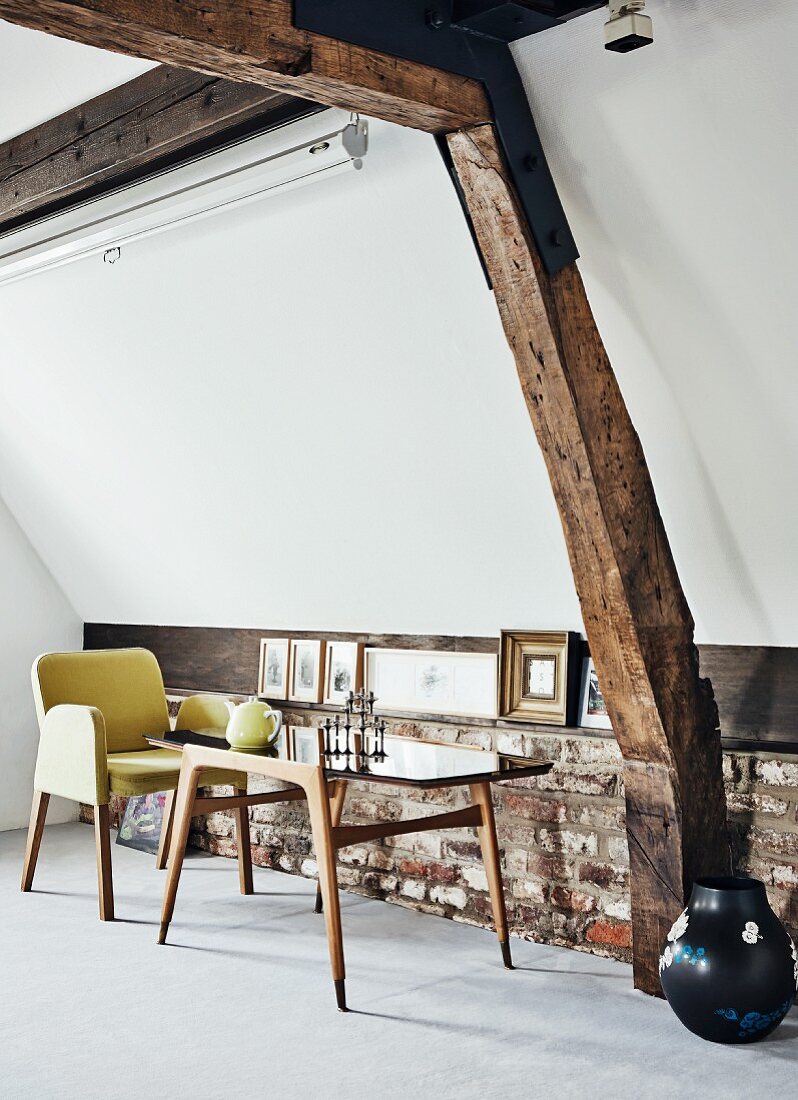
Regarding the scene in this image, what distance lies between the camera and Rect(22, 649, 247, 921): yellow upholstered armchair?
4.19 meters

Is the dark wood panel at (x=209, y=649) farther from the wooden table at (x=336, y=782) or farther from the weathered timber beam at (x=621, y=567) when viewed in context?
the weathered timber beam at (x=621, y=567)

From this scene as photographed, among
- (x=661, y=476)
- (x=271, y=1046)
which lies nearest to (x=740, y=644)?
(x=661, y=476)

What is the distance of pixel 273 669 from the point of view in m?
4.85

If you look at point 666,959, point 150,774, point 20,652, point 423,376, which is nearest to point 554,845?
point 666,959

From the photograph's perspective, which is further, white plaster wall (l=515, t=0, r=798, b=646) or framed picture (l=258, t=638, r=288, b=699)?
framed picture (l=258, t=638, r=288, b=699)

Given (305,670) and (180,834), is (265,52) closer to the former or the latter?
(180,834)

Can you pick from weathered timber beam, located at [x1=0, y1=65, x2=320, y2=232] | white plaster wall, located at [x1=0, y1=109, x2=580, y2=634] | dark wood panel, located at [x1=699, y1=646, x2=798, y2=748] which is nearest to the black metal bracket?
white plaster wall, located at [x1=0, y1=109, x2=580, y2=634]

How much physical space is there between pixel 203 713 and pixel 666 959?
225 centimetres

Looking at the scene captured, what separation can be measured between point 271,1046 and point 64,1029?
573 mm

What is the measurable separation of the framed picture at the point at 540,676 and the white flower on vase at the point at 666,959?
0.91 metres

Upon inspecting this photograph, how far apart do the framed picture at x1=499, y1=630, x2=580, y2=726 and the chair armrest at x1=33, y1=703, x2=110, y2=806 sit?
1.45 m

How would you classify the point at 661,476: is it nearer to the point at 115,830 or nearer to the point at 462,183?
the point at 462,183

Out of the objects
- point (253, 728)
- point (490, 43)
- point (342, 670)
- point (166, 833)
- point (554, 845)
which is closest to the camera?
point (490, 43)

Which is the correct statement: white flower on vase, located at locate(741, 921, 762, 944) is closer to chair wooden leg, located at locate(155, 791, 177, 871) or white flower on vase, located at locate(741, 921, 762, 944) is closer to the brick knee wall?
the brick knee wall
